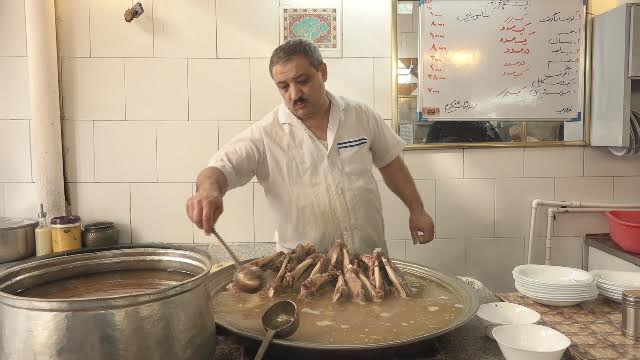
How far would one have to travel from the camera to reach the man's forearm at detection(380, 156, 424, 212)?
2707mm

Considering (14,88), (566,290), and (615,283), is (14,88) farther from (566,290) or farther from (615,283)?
(615,283)

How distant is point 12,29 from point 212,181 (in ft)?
7.37

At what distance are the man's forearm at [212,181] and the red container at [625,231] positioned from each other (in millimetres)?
2575

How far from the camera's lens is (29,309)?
83 centimetres

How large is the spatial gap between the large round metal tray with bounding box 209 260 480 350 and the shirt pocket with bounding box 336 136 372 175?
2.16 feet

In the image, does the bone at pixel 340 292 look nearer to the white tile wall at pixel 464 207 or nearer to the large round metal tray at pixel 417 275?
the large round metal tray at pixel 417 275

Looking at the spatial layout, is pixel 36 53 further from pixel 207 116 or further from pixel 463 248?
pixel 463 248

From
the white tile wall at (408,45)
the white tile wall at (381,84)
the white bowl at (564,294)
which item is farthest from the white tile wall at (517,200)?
the white bowl at (564,294)

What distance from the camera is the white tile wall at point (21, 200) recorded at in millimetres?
3371

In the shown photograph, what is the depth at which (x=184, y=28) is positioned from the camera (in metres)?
3.32

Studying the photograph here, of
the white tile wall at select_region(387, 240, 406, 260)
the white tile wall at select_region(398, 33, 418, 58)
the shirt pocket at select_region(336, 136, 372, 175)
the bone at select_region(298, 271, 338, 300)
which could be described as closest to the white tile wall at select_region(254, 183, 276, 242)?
the white tile wall at select_region(387, 240, 406, 260)

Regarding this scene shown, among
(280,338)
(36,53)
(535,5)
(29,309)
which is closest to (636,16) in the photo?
(535,5)

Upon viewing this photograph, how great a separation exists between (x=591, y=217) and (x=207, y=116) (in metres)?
2.84

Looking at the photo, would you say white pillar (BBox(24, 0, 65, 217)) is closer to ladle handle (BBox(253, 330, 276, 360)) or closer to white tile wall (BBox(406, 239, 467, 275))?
white tile wall (BBox(406, 239, 467, 275))
